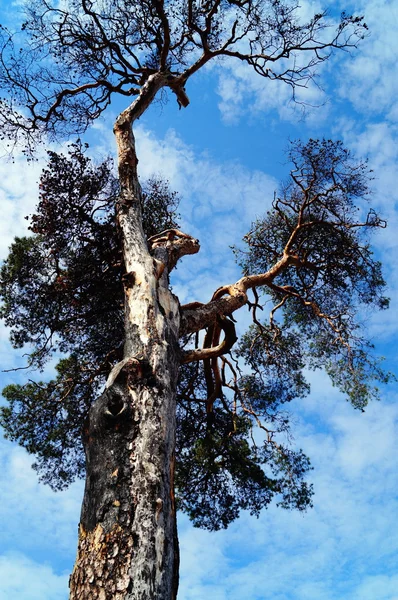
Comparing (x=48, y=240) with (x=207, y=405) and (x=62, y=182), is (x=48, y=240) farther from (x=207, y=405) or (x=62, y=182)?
(x=207, y=405)

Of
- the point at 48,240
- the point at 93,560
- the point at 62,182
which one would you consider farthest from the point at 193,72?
the point at 93,560

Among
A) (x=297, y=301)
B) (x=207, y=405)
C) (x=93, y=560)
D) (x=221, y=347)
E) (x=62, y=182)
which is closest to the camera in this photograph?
(x=93, y=560)

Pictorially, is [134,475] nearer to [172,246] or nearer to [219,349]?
[219,349]

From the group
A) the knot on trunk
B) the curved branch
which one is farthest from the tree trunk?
the knot on trunk

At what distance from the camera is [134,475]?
397 centimetres

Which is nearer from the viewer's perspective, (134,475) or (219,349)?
(134,475)

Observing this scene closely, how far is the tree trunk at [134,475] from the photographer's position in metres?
3.53

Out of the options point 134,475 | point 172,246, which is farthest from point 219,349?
point 134,475

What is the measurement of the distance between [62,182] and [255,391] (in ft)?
16.2

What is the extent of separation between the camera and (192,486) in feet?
29.9

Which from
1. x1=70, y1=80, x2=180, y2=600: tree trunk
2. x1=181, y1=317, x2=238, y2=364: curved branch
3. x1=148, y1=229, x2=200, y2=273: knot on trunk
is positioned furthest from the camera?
x1=148, y1=229, x2=200, y2=273: knot on trunk

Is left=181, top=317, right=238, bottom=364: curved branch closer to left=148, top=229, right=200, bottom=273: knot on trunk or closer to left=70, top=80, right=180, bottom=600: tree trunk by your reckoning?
left=70, top=80, right=180, bottom=600: tree trunk

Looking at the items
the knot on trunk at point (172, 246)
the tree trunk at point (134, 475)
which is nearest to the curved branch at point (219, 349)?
the tree trunk at point (134, 475)

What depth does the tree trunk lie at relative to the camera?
3.53m
